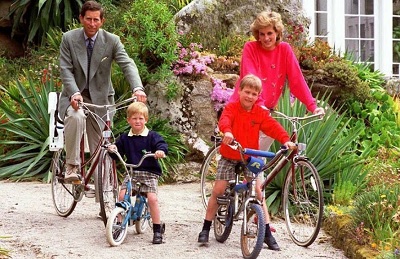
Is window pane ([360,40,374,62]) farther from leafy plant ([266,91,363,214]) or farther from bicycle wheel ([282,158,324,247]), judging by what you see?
bicycle wheel ([282,158,324,247])

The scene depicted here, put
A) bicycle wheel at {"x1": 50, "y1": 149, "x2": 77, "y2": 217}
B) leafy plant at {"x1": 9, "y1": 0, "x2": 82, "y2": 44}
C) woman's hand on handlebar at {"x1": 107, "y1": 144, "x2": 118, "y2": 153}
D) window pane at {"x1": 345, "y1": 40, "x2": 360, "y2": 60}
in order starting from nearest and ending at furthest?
Answer: woman's hand on handlebar at {"x1": 107, "y1": 144, "x2": 118, "y2": 153} < bicycle wheel at {"x1": 50, "y1": 149, "x2": 77, "y2": 217} < leafy plant at {"x1": 9, "y1": 0, "x2": 82, "y2": 44} < window pane at {"x1": 345, "y1": 40, "x2": 360, "y2": 60}

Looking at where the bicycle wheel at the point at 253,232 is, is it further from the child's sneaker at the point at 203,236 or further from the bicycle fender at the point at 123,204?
the bicycle fender at the point at 123,204

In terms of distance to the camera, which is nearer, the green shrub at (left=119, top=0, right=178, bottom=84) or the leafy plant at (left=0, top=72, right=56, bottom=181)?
the leafy plant at (left=0, top=72, right=56, bottom=181)

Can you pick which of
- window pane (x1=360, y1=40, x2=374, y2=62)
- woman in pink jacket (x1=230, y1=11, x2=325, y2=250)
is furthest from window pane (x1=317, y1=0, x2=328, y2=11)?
woman in pink jacket (x1=230, y1=11, x2=325, y2=250)

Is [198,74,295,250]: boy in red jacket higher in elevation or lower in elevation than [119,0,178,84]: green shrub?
lower

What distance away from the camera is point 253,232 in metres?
6.30

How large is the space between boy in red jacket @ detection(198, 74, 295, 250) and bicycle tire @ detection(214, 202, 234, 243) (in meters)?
0.10

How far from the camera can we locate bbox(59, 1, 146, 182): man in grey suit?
7.33m

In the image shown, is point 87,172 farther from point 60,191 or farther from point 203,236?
point 203,236

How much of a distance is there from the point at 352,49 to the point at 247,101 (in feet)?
31.5

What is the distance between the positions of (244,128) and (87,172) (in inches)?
60.6

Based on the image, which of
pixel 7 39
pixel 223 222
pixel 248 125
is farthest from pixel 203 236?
pixel 7 39

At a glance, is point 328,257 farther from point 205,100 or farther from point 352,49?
point 352,49

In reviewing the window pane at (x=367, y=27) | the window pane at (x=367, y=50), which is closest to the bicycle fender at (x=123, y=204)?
the window pane at (x=367, y=50)
